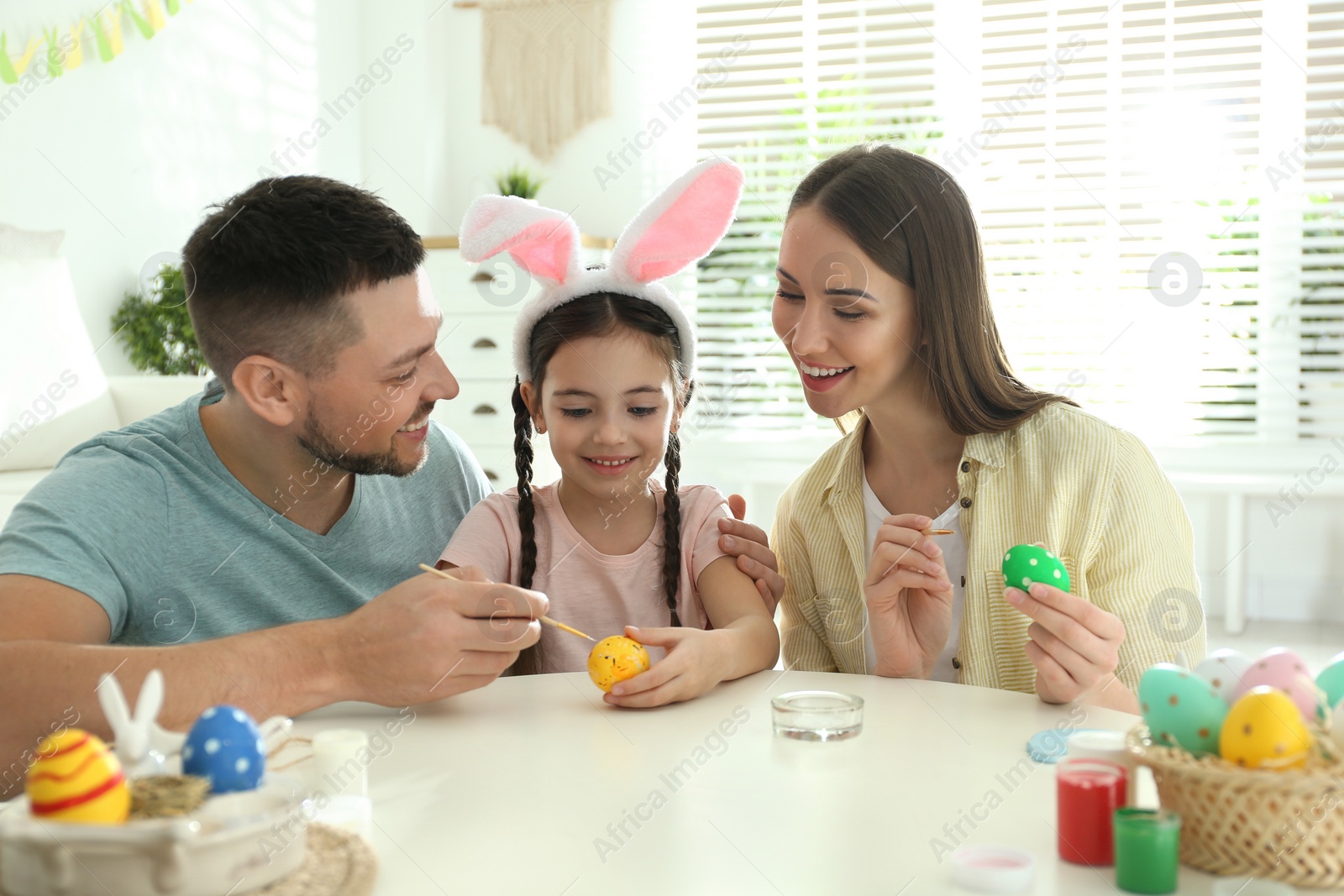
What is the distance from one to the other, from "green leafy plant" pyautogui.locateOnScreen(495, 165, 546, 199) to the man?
3358 millimetres

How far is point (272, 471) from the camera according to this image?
1.58 metres

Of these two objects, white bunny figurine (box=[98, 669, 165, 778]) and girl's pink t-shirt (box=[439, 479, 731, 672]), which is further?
girl's pink t-shirt (box=[439, 479, 731, 672])

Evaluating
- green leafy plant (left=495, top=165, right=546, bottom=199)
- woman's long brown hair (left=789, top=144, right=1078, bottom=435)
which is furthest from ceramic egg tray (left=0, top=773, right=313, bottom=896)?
green leafy plant (left=495, top=165, right=546, bottom=199)

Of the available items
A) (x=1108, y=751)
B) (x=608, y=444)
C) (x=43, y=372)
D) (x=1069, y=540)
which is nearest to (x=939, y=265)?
(x=1069, y=540)

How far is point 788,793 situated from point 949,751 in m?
0.19

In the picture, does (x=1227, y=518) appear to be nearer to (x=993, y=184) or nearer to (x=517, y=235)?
(x=993, y=184)

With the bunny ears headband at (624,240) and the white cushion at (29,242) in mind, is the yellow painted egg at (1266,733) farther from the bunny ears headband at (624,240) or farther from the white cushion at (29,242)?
the white cushion at (29,242)

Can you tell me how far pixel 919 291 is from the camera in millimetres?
1654

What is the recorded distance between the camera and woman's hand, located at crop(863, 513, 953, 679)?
131 centimetres

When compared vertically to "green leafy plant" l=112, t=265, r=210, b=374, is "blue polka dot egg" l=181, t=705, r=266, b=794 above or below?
below

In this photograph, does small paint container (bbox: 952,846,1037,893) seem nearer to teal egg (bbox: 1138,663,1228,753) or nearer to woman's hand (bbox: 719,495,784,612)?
teal egg (bbox: 1138,663,1228,753)

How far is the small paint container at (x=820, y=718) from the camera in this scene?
1.09 m

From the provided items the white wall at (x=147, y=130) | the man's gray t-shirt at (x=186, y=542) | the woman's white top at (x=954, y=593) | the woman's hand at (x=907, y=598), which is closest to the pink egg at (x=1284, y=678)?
the woman's hand at (x=907, y=598)

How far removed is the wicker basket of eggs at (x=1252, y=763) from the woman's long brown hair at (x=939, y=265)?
2.79 feet
